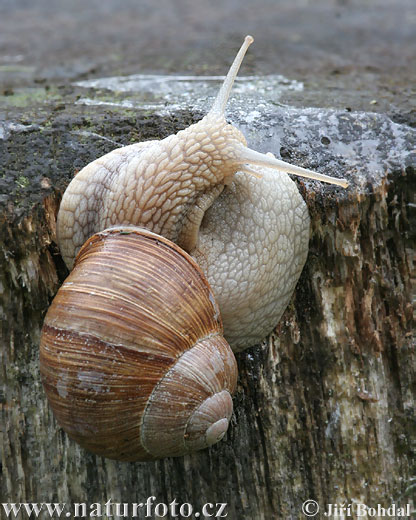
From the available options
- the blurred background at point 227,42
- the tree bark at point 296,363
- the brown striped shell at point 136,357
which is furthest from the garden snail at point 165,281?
the blurred background at point 227,42

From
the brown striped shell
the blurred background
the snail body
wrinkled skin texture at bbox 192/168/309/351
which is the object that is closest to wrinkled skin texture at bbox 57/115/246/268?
the snail body

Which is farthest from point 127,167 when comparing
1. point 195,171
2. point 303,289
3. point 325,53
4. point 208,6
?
point 208,6

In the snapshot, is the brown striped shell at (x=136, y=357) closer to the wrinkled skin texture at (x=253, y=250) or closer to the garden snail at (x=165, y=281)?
the garden snail at (x=165, y=281)

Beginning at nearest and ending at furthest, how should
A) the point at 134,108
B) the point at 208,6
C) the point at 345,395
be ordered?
the point at 345,395
the point at 134,108
the point at 208,6

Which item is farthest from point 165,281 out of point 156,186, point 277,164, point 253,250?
point 277,164

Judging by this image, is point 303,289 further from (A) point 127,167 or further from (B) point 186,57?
(B) point 186,57

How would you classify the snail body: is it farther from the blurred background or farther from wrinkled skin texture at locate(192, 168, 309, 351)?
the blurred background
